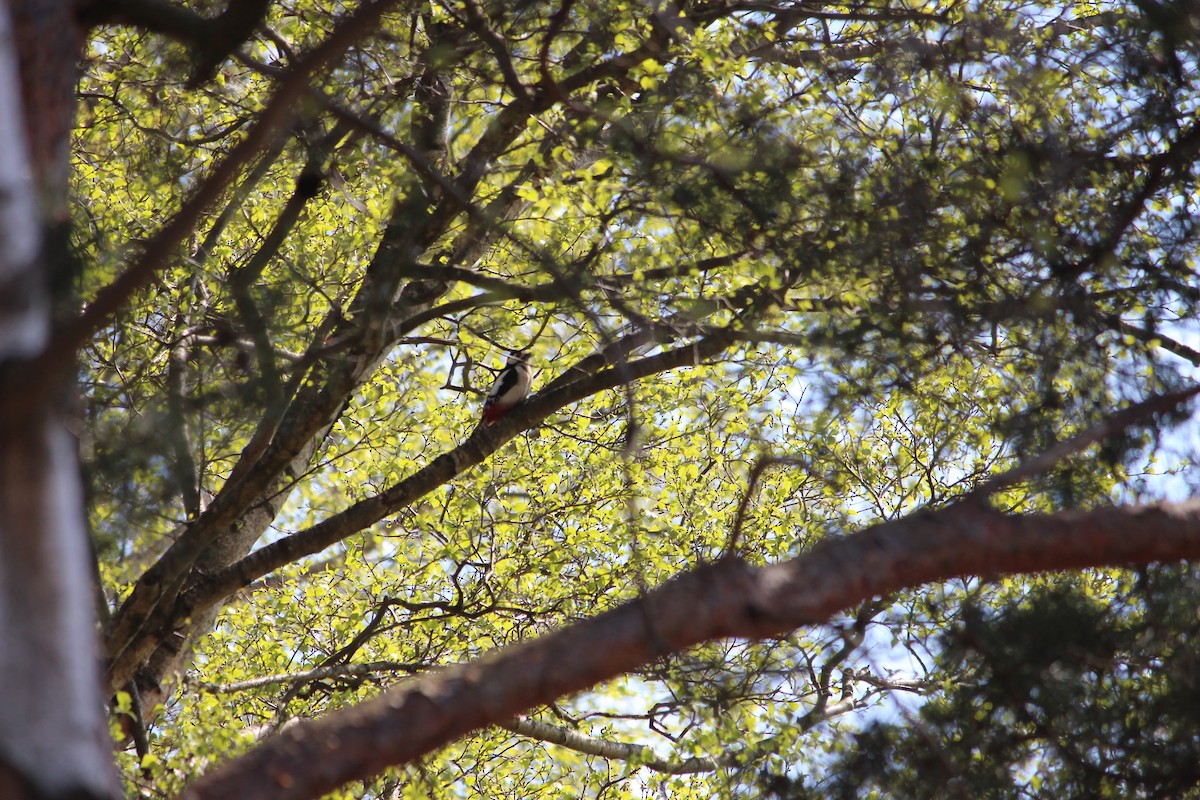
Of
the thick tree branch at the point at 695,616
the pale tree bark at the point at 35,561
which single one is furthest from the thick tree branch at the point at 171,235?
the thick tree branch at the point at 695,616

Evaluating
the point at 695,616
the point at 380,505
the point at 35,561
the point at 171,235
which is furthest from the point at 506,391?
the point at 35,561

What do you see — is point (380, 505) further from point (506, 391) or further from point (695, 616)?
point (695, 616)

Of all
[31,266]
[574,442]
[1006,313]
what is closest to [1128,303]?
[1006,313]

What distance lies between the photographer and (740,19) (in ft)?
16.9

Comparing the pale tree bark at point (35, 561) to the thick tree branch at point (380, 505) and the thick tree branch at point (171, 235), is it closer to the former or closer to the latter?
the thick tree branch at point (171, 235)

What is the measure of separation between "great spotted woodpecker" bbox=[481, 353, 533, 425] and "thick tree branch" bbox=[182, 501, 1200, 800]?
5.00 m

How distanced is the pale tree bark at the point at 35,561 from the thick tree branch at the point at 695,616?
670 millimetres

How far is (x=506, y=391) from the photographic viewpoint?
7473 mm

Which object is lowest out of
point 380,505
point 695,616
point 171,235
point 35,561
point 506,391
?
point 35,561

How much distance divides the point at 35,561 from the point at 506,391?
6111 mm

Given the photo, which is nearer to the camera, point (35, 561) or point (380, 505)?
point (35, 561)

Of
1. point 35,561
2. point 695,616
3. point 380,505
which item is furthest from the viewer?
point 380,505

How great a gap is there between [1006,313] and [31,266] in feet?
8.70

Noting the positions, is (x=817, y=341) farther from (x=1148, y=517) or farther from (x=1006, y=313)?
(x=1148, y=517)
